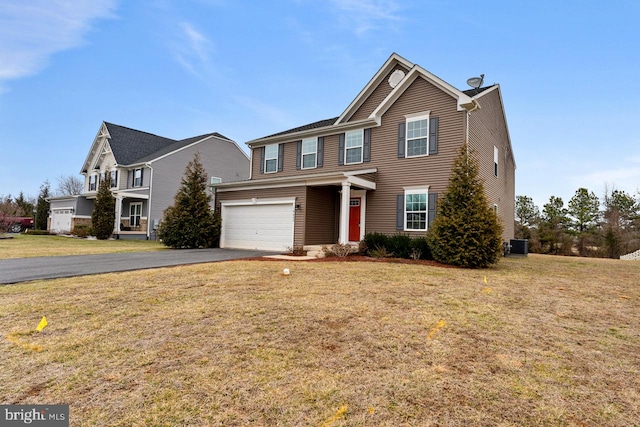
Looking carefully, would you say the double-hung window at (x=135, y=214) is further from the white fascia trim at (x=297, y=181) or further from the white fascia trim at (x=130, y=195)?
the white fascia trim at (x=297, y=181)

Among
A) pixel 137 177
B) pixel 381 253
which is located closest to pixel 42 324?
pixel 381 253

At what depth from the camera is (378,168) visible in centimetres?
1446

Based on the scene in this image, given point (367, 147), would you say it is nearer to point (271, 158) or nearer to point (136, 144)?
point (271, 158)

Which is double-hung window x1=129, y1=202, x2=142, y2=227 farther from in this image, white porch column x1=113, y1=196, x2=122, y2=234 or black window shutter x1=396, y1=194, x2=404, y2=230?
black window shutter x1=396, y1=194, x2=404, y2=230

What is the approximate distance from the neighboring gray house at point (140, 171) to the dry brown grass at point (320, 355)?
67.6ft

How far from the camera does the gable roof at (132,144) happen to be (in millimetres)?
27953

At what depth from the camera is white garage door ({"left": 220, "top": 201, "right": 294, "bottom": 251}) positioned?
14406mm

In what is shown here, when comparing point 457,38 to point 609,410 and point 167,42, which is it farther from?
point 609,410

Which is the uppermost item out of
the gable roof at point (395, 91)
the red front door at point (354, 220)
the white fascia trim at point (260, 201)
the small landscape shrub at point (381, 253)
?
the gable roof at point (395, 91)

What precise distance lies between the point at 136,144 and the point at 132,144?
33 cm

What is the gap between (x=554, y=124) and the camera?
20.7 m

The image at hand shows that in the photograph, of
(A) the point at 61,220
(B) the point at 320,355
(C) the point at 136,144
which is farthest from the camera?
(A) the point at 61,220

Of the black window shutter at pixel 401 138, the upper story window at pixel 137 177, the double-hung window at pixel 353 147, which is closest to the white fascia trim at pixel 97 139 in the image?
the upper story window at pixel 137 177

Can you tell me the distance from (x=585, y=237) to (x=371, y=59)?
75.9ft
